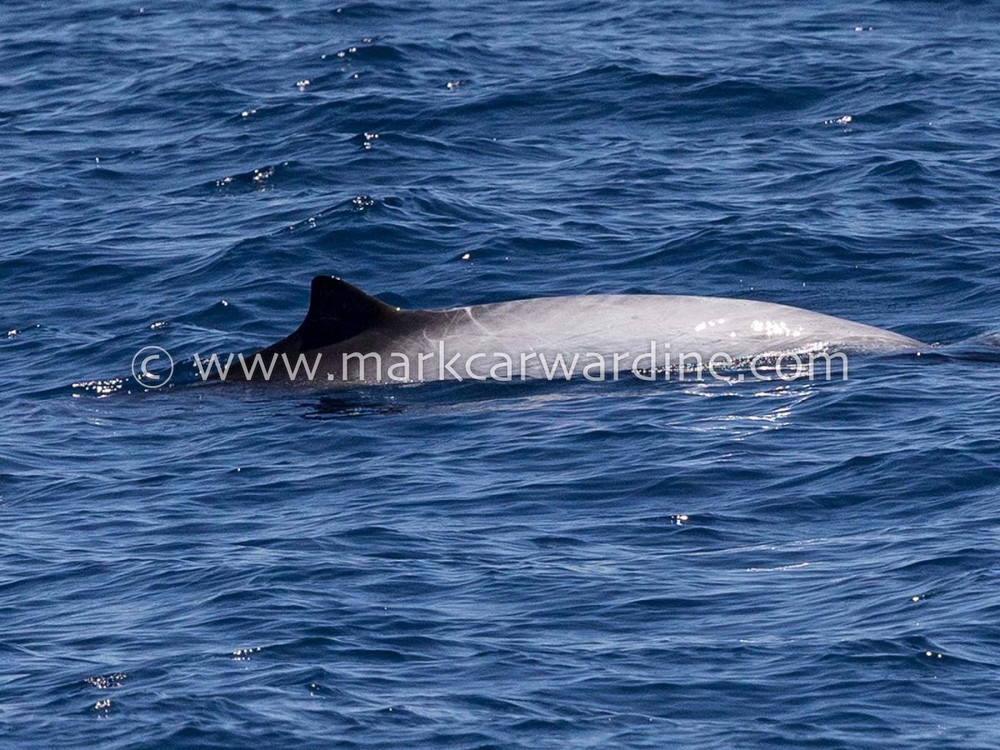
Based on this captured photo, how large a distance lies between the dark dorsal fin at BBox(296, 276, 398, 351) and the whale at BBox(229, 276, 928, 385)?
1cm

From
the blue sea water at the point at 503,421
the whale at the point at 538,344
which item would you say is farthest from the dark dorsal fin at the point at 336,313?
the blue sea water at the point at 503,421

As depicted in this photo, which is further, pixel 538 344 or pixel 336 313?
pixel 538 344

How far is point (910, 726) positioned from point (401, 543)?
4644 mm

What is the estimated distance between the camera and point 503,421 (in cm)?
1727

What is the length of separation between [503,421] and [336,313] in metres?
2.05

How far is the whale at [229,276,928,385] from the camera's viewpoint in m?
18.3

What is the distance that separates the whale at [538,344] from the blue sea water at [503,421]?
1.04 feet

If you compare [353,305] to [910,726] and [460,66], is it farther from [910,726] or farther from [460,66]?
[460,66]

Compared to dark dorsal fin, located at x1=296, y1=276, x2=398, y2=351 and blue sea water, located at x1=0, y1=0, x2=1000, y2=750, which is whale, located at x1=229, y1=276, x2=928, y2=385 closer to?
dark dorsal fin, located at x1=296, y1=276, x2=398, y2=351

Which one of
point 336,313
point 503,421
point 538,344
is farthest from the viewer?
point 538,344

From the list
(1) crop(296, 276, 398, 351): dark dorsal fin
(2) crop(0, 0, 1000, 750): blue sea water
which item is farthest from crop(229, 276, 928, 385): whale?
(2) crop(0, 0, 1000, 750): blue sea water

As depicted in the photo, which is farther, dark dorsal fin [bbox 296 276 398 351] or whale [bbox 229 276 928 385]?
whale [bbox 229 276 928 385]

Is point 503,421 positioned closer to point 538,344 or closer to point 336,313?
point 538,344

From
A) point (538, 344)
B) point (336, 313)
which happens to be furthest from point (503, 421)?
point (336, 313)
